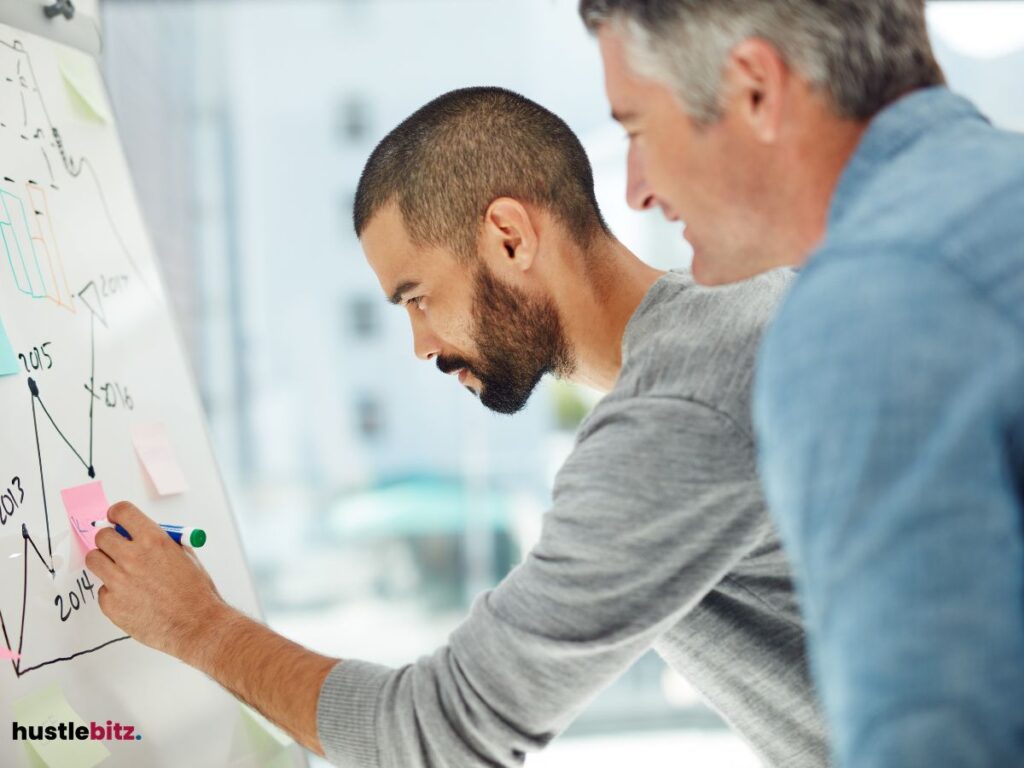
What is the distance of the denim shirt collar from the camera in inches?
26.0

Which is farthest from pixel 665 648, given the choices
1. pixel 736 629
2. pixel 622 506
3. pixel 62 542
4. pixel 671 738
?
pixel 671 738

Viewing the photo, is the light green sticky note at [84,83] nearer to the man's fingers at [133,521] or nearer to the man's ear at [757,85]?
the man's fingers at [133,521]

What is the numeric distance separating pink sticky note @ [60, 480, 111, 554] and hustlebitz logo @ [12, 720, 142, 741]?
167 mm

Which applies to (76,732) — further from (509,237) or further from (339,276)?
(339,276)

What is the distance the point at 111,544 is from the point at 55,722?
17 centimetres

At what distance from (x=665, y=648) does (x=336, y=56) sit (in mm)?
2493

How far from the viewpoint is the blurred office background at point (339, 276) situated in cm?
314

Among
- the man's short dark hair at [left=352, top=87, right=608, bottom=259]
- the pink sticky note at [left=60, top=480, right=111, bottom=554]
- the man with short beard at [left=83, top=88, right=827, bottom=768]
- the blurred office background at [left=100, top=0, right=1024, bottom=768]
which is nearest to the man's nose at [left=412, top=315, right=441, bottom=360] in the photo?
the man with short beard at [left=83, top=88, right=827, bottom=768]

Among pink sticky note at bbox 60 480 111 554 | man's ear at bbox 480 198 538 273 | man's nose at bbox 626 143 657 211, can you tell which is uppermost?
man's nose at bbox 626 143 657 211

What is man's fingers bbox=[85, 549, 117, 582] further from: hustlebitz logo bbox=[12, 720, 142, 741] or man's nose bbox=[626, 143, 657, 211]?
man's nose bbox=[626, 143, 657, 211]

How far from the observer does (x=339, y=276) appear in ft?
10.4

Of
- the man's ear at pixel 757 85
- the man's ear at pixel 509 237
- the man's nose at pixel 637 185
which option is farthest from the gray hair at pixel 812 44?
the man's ear at pixel 509 237

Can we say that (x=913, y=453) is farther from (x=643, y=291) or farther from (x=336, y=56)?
(x=336, y=56)

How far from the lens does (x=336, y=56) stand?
316cm
